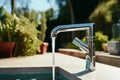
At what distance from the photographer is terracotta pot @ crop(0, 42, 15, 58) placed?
24.0 feet

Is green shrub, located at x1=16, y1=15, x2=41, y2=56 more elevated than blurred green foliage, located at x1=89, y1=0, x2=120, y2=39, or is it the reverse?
blurred green foliage, located at x1=89, y1=0, x2=120, y2=39

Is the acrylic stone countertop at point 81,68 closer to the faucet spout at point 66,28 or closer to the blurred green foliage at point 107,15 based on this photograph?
the faucet spout at point 66,28

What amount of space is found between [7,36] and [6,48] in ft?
A: 1.14

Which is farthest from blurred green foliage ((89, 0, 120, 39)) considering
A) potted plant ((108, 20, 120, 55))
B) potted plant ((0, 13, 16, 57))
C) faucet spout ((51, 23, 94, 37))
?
faucet spout ((51, 23, 94, 37))

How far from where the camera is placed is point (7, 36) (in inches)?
298

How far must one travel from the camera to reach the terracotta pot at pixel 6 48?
733cm

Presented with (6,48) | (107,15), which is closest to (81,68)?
(6,48)

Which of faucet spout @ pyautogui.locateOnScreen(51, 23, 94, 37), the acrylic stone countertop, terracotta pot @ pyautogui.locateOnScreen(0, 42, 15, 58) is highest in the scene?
faucet spout @ pyautogui.locateOnScreen(51, 23, 94, 37)

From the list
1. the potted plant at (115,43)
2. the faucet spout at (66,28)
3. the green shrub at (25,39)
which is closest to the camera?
the faucet spout at (66,28)

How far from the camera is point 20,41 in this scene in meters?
7.62

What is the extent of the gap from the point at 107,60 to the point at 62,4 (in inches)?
664

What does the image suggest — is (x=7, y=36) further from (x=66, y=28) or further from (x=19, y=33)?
(x=66, y=28)

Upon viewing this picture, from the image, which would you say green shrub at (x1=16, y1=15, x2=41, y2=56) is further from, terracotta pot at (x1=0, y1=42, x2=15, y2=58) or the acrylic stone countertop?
the acrylic stone countertop

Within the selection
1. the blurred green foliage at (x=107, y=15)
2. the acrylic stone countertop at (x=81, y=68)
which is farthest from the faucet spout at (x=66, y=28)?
the blurred green foliage at (x=107, y=15)
